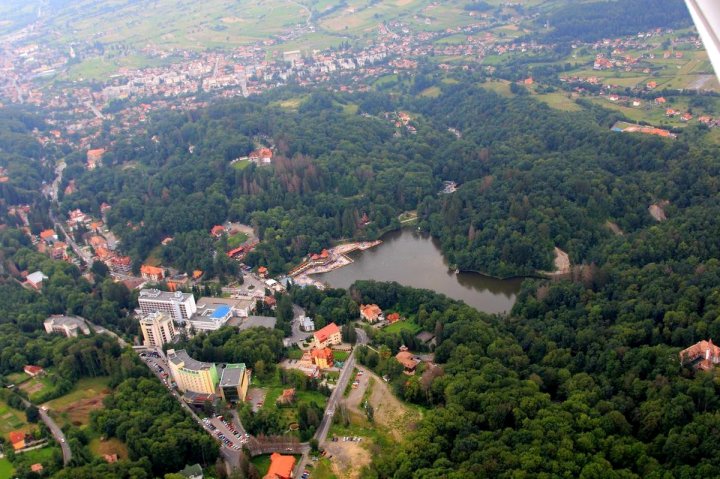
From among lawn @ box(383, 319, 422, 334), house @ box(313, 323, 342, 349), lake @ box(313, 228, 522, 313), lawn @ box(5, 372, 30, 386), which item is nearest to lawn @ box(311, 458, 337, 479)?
house @ box(313, 323, 342, 349)

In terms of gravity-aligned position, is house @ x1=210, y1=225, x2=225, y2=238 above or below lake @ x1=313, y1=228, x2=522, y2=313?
above

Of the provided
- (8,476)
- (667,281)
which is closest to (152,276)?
(8,476)

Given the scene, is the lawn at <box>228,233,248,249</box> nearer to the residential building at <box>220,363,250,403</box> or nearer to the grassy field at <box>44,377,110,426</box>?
the grassy field at <box>44,377,110,426</box>

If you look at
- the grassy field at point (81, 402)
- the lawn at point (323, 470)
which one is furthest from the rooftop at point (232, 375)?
the lawn at point (323, 470)

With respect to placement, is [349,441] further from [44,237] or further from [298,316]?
[44,237]

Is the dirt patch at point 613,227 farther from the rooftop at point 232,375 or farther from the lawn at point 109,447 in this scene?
the lawn at point 109,447
